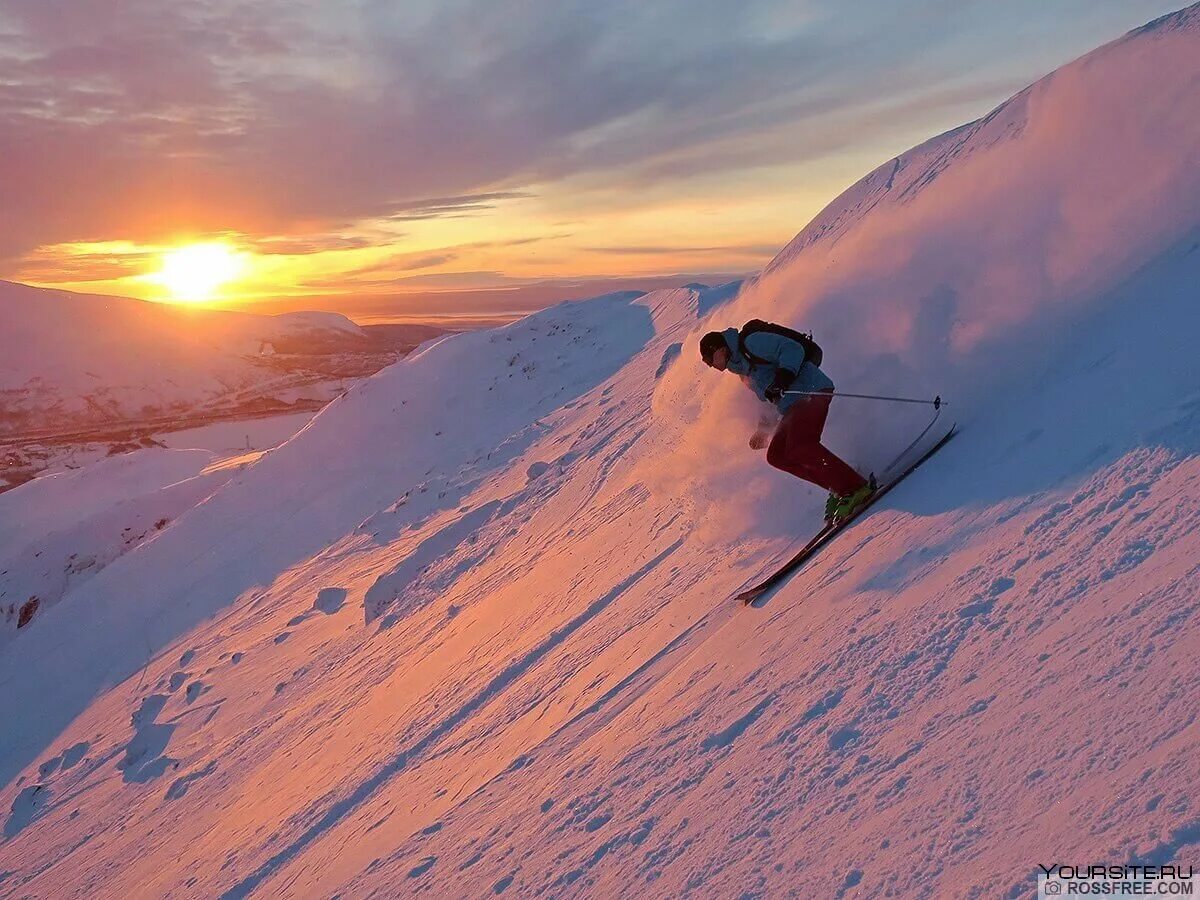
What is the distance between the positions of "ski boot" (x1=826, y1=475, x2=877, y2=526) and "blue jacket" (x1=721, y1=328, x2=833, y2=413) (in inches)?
30.9

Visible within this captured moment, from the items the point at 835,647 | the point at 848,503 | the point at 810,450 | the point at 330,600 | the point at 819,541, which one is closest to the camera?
the point at 835,647

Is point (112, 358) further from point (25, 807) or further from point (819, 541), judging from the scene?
point (819, 541)

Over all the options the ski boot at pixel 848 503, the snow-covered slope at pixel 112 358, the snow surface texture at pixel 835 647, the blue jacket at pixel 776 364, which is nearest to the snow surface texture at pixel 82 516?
the snow surface texture at pixel 835 647

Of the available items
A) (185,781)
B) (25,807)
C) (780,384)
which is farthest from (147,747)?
(780,384)

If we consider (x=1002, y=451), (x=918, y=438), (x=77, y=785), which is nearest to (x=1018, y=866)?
(x=1002, y=451)

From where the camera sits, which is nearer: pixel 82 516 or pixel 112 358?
pixel 82 516

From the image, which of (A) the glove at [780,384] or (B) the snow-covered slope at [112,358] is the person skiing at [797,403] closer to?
(A) the glove at [780,384]

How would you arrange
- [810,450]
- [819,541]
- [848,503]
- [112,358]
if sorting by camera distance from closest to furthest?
[819,541]
[848,503]
[810,450]
[112,358]

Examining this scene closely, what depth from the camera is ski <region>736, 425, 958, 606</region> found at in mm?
5305

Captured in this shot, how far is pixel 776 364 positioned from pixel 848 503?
1171mm

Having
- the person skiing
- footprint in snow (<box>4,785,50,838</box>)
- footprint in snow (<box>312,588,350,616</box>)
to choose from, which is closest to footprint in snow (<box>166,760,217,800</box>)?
footprint in snow (<box>4,785,50,838</box>)

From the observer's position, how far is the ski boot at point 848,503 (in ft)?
18.3

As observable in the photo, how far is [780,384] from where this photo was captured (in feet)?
19.3

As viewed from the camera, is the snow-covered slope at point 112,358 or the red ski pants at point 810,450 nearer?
the red ski pants at point 810,450
